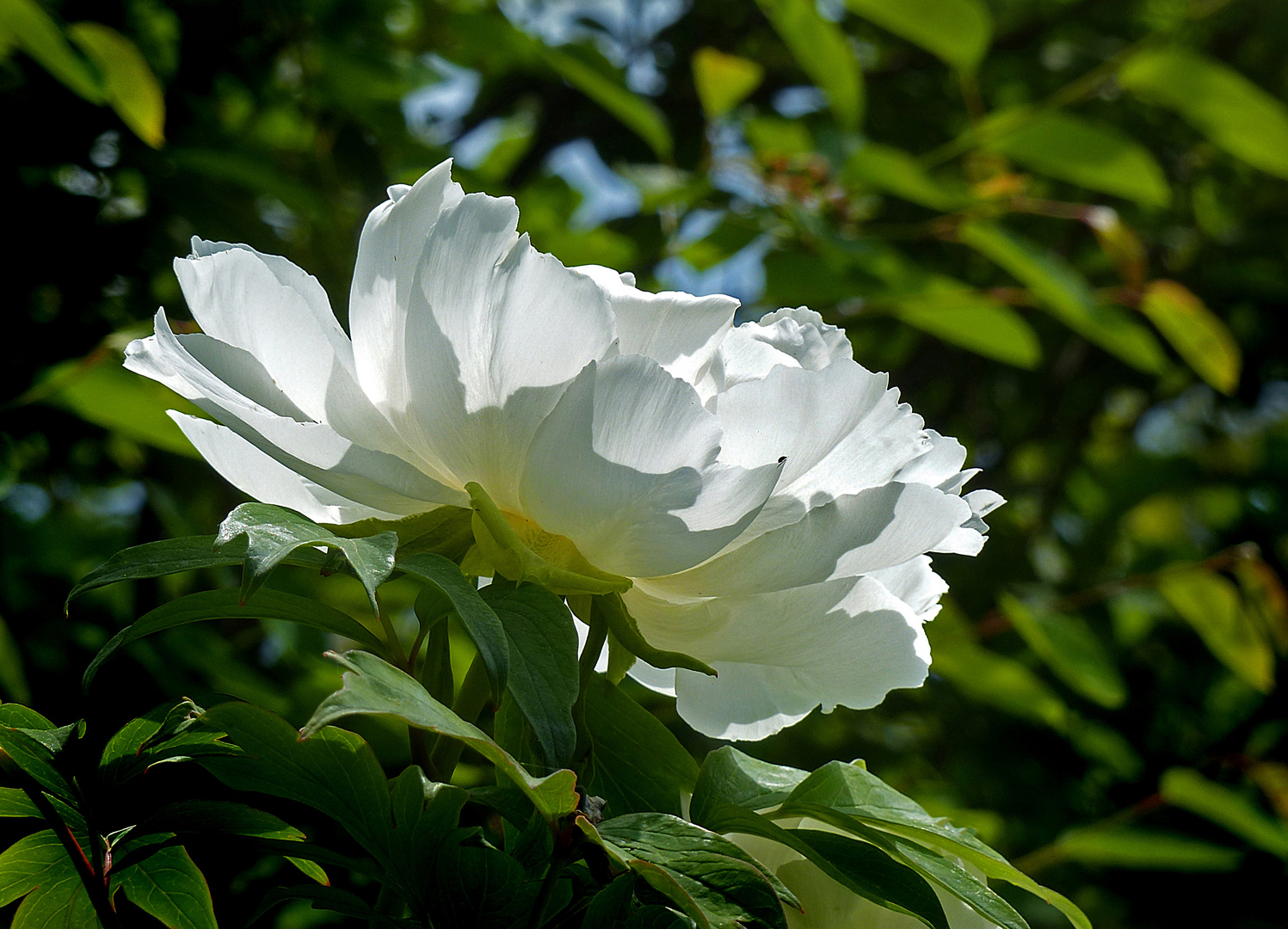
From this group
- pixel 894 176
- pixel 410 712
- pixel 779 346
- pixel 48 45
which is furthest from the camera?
pixel 894 176

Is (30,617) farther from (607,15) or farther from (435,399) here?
(607,15)

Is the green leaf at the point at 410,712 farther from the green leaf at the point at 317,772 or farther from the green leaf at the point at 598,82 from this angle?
the green leaf at the point at 598,82

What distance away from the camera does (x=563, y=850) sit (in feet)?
0.76

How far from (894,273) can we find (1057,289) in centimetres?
15

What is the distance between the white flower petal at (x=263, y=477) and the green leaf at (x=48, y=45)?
18.0 inches

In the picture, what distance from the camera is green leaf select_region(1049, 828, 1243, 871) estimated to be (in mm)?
1021

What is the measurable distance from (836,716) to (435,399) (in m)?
1.18

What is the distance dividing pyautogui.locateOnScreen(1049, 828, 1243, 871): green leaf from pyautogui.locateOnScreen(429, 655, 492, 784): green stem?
35.1 inches

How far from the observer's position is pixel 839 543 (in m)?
0.26

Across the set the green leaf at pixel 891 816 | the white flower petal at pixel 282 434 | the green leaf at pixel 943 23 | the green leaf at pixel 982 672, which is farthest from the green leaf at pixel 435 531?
the green leaf at pixel 943 23

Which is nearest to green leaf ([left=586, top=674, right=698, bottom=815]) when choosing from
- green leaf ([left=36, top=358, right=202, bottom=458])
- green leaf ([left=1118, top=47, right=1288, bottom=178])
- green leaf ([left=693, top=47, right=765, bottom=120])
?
green leaf ([left=36, top=358, right=202, bottom=458])

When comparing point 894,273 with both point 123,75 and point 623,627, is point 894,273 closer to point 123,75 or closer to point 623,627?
point 123,75

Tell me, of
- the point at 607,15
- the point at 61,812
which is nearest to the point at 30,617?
the point at 61,812

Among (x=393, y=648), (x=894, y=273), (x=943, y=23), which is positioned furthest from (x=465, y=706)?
(x=943, y=23)
